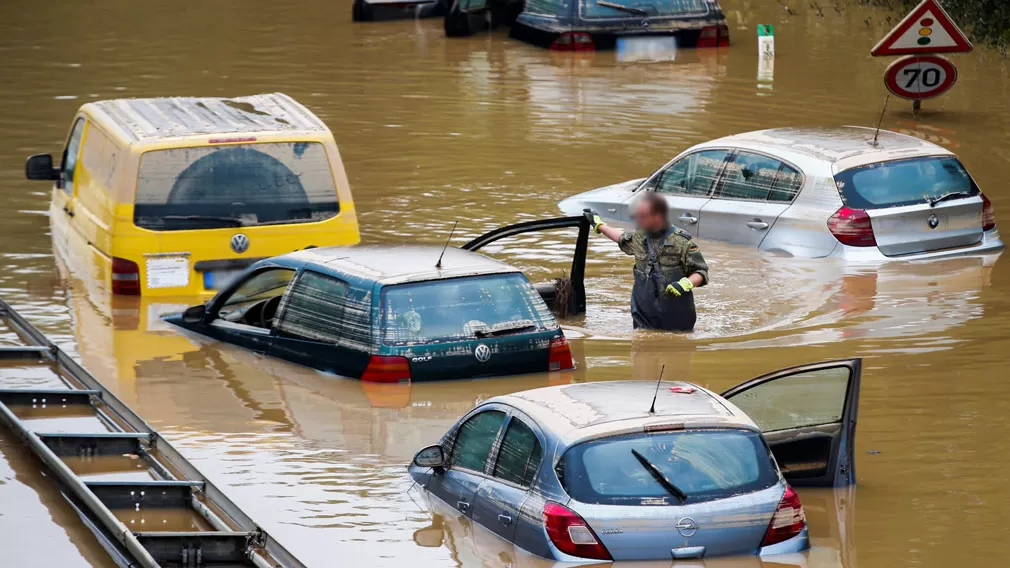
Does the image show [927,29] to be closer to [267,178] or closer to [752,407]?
[267,178]

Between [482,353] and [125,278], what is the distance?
3.87 meters

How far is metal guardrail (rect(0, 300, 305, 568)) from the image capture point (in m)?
9.33

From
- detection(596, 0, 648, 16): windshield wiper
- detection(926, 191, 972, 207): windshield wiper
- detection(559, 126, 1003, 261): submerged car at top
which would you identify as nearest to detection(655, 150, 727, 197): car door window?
detection(559, 126, 1003, 261): submerged car at top

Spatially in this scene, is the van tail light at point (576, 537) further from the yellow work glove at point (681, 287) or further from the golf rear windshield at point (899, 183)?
the golf rear windshield at point (899, 183)

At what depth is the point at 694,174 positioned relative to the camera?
18.0m

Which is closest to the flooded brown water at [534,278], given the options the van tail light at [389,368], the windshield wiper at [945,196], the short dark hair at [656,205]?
the van tail light at [389,368]

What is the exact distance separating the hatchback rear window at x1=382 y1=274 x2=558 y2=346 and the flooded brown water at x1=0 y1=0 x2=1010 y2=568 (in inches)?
15.0

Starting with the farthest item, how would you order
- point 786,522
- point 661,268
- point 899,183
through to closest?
1. point 899,183
2. point 661,268
3. point 786,522

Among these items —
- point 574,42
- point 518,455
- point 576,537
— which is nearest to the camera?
point 576,537

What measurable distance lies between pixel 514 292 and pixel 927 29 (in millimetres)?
10606

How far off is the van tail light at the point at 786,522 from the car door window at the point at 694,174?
9.35 meters

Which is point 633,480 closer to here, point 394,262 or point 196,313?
point 394,262

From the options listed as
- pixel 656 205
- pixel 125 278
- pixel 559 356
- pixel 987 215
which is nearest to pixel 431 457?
pixel 559 356

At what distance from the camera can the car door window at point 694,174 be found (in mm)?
17875
